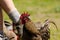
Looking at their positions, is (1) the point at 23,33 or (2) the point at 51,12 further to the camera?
(2) the point at 51,12

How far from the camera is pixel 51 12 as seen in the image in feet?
44.2

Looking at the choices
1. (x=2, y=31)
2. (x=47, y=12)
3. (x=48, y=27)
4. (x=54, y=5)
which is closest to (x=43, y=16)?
(x=47, y=12)

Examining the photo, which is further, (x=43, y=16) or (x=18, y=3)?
(x=18, y=3)

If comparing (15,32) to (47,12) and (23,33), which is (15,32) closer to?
(23,33)

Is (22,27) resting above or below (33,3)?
below

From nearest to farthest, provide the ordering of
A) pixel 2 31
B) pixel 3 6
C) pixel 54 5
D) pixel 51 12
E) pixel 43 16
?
pixel 3 6 < pixel 2 31 < pixel 43 16 < pixel 51 12 < pixel 54 5

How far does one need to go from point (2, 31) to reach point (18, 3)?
376 inches

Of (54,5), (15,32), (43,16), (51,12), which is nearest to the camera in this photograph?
(15,32)

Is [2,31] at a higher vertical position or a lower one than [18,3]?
lower

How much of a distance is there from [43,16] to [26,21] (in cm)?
611

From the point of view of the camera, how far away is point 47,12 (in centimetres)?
1351

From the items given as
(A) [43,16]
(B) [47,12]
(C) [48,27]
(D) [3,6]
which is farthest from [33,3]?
(D) [3,6]

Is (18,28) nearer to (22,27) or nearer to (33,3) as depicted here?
(22,27)

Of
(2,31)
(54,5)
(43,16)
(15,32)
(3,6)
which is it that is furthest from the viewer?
(54,5)
